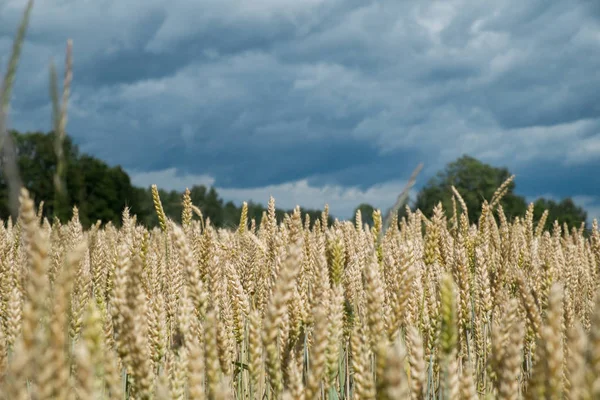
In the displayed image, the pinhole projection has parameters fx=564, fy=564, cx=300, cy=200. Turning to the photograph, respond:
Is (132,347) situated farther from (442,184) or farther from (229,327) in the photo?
(442,184)

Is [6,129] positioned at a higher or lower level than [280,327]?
higher

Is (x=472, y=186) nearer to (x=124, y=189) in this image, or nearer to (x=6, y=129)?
(x=124, y=189)

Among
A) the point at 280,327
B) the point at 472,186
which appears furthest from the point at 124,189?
the point at 280,327

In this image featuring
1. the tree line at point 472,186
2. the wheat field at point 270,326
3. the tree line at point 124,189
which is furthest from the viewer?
the tree line at point 472,186

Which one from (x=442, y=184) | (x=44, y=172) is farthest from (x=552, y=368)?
(x=442, y=184)

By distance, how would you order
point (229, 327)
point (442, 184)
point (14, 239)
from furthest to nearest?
point (442, 184) → point (14, 239) → point (229, 327)

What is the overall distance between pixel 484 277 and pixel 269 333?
1.96 meters

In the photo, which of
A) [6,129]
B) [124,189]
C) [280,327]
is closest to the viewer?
[6,129]

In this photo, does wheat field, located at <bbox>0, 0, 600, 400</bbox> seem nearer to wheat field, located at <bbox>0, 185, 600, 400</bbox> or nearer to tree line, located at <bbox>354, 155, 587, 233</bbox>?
wheat field, located at <bbox>0, 185, 600, 400</bbox>

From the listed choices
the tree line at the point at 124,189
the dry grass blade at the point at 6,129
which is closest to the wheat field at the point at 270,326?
the dry grass blade at the point at 6,129

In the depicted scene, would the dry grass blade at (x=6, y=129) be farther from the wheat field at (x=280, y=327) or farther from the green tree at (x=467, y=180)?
the green tree at (x=467, y=180)

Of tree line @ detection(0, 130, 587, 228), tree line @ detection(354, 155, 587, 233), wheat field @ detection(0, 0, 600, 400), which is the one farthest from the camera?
tree line @ detection(354, 155, 587, 233)

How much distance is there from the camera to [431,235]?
319 centimetres

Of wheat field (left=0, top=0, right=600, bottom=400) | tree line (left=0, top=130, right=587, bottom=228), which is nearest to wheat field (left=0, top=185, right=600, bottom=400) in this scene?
wheat field (left=0, top=0, right=600, bottom=400)
